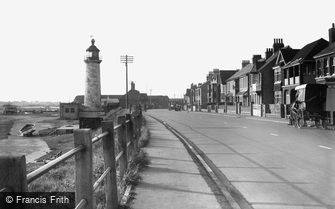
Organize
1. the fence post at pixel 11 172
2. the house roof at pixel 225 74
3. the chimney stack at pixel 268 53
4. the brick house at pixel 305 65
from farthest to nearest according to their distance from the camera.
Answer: the house roof at pixel 225 74, the chimney stack at pixel 268 53, the brick house at pixel 305 65, the fence post at pixel 11 172

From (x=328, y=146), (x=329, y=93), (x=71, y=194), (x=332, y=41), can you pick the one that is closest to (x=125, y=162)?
(x=71, y=194)

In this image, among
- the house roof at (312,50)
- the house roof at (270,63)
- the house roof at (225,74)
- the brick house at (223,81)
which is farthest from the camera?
the house roof at (225,74)

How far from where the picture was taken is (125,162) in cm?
880

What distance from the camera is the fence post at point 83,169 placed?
175 inches

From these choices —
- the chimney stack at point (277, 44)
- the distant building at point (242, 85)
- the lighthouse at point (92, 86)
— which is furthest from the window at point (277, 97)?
the lighthouse at point (92, 86)

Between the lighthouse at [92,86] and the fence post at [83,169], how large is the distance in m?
62.9

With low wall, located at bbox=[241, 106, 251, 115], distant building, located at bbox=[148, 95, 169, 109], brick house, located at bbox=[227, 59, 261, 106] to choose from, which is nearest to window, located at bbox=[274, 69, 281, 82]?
low wall, located at bbox=[241, 106, 251, 115]

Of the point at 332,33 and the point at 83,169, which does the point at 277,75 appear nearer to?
the point at 332,33

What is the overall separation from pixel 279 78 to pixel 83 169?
54.0 meters

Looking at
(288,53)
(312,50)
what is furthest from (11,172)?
(288,53)

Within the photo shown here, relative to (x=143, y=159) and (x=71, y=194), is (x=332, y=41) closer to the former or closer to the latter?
(x=143, y=159)

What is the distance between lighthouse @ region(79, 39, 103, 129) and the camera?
2643 inches

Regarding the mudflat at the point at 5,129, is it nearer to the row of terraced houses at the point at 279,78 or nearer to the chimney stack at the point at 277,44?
the row of terraced houses at the point at 279,78

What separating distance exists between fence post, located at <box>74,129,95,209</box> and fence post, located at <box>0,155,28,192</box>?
5.74 feet
